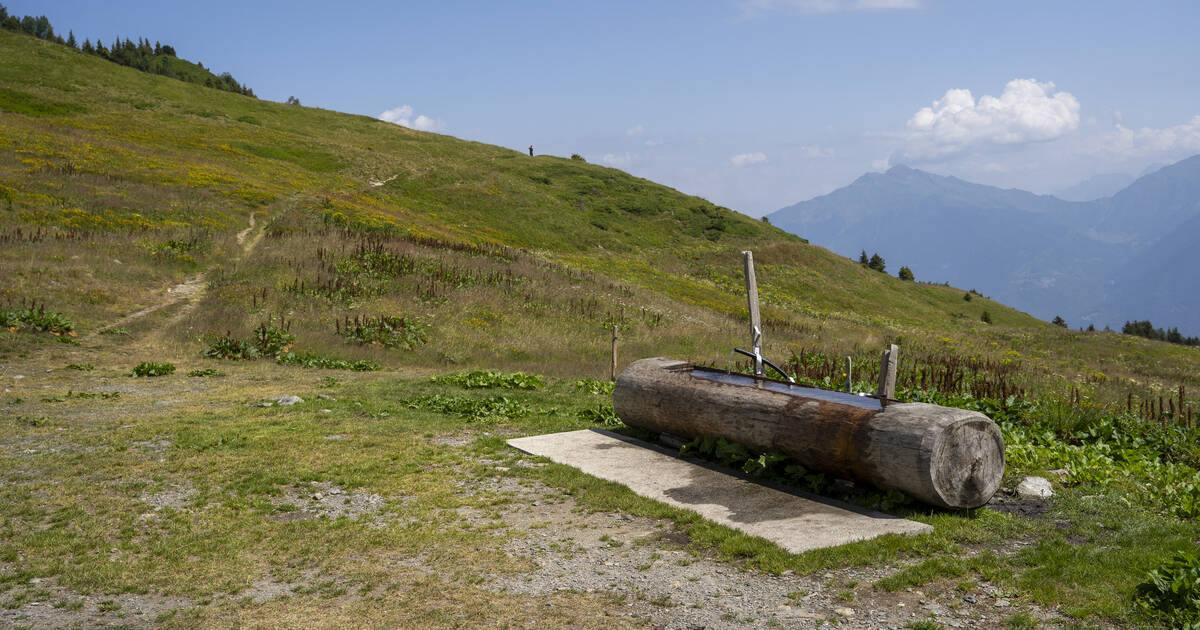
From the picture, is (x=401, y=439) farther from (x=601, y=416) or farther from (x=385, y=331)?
(x=385, y=331)

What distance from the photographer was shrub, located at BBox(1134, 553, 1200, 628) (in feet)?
17.1

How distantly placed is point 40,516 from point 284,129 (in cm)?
8758

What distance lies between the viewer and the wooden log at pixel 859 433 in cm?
794

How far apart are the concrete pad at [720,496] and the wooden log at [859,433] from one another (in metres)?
0.48

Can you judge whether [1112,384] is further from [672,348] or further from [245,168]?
[245,168]

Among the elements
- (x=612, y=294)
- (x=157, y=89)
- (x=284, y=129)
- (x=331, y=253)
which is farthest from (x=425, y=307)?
(x=157, y=89)

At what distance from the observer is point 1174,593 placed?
5.42 m

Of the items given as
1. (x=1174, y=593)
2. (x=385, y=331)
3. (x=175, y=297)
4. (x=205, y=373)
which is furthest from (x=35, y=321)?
(x=1174, y=593)

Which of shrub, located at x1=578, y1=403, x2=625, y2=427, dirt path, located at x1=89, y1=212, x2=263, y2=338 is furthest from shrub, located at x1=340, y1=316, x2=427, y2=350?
shrub, located at x1=578, y1=403, x2=625, y2=427

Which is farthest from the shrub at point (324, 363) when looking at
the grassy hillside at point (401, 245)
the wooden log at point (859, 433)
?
the wooden log at point (859, 433)

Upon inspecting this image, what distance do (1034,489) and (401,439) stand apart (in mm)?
8918

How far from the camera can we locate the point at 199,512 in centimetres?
822

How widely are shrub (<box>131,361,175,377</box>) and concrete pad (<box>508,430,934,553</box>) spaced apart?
34.9 ft

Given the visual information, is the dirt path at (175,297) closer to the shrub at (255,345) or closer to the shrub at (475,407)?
the shrub at (255,345)
